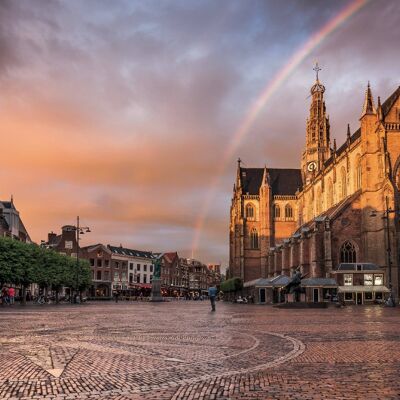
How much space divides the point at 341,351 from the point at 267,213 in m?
92.7

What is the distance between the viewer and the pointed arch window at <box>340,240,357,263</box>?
6284 cm

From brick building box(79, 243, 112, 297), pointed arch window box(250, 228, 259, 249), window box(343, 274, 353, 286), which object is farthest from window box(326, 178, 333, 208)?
brick building box(79, 243, 112, 297)

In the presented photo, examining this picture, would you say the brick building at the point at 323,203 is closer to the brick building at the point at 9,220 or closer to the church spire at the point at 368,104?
the church spire at the point at 368,104

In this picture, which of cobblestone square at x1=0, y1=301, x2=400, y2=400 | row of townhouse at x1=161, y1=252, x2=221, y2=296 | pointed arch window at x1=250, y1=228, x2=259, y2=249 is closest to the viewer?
cobblestone square at x1=0, y1=301, x2=400, y2=400

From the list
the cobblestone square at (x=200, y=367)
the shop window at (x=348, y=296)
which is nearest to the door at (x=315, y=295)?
the shop window at (x=348, y=296)

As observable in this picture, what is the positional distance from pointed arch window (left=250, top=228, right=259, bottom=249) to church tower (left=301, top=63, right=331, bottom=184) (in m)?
14.4

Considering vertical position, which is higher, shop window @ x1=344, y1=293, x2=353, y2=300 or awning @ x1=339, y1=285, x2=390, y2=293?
awning @ x1=339, y1=285, x2=390, y2=293

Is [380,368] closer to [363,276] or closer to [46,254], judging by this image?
[363,276]

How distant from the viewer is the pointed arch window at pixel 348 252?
62.8m

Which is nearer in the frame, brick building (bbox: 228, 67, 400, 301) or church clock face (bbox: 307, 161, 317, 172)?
brick building (bbox: 228, 67, 400, 301)

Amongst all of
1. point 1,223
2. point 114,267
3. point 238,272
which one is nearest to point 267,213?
point 238,272

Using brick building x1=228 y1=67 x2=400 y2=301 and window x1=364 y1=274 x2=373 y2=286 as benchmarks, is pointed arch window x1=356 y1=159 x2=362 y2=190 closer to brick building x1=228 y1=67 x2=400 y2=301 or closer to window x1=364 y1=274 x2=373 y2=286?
brick building x1=228 y1=67 x2=400 y2=301

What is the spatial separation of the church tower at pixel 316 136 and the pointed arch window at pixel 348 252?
42.5 meters

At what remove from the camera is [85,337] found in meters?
15.4
